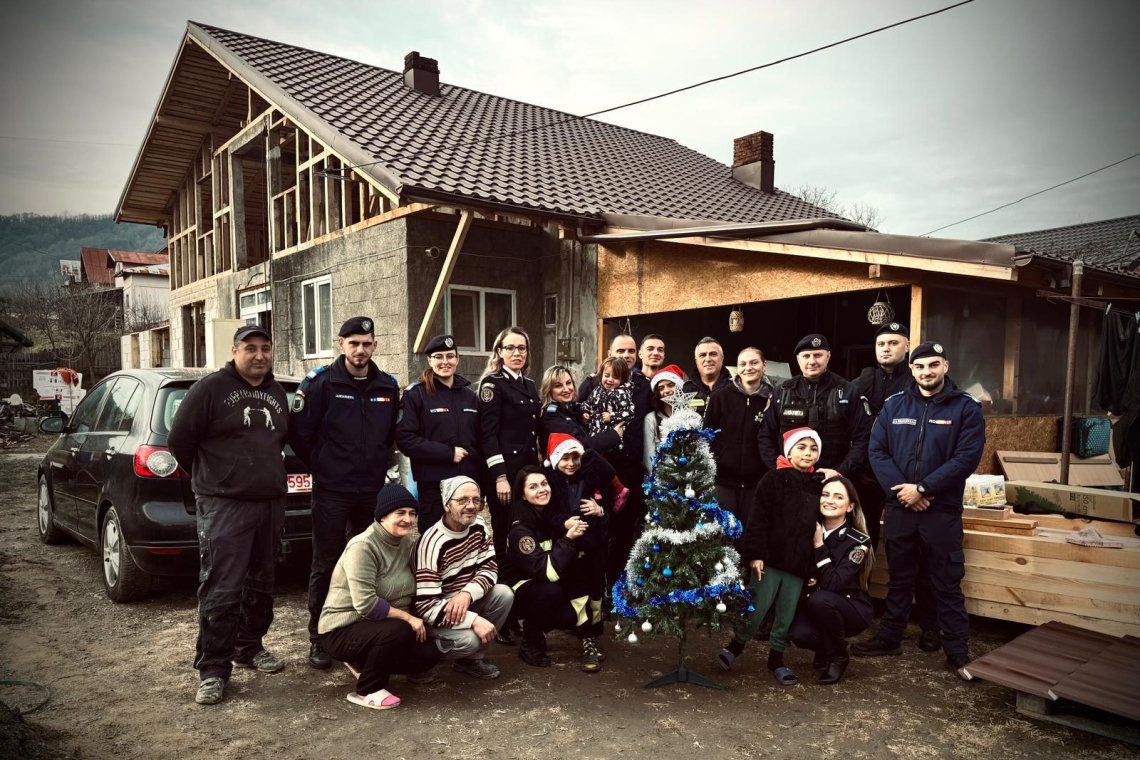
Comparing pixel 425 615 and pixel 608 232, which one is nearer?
pixel 425 615

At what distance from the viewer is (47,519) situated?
678 cm

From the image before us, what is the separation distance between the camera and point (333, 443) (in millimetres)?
4223

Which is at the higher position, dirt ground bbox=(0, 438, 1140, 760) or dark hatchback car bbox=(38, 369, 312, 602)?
dark hatchback car bbox=(38, 369, 312, 602)

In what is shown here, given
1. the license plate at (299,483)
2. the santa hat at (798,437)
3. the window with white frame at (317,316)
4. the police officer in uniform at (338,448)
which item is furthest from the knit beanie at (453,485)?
the window with white frame at (317,316)

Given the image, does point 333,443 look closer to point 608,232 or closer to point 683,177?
point 608,232

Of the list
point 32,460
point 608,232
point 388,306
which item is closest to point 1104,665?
point 608,232

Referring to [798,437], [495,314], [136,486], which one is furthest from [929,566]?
[495,314]

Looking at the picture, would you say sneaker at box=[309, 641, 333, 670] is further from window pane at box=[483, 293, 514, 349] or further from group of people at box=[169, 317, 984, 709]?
window pane at box=[483, 293, 514, 349]

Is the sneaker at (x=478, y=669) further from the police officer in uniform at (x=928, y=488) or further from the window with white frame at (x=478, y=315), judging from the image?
the window with white frame at (x=478, y=315)

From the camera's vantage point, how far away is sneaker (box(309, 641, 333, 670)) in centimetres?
415

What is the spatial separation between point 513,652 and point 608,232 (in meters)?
6.62

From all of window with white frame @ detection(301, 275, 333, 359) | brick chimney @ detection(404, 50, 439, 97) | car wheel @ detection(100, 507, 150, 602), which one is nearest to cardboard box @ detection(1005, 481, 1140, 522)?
car wheel @ detection(100, 507, 150, 602)

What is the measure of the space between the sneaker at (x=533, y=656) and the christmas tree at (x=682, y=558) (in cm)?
65

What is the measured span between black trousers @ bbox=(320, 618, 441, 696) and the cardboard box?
5.10m
